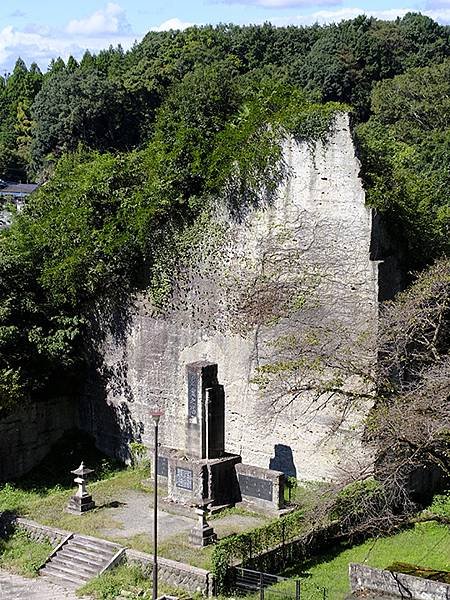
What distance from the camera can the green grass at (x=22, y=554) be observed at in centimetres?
1805

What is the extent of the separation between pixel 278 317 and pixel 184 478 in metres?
4.24

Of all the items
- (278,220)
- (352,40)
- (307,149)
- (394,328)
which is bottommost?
(394,328)

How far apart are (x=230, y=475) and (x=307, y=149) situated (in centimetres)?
743

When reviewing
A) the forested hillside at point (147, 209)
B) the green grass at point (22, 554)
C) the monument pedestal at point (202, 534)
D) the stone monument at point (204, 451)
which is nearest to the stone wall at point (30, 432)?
the forested hillside at point (147, 209)

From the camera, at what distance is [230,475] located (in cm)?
2022

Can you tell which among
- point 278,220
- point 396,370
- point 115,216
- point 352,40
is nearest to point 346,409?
point 396,370

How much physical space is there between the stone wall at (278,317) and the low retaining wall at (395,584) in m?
4.37

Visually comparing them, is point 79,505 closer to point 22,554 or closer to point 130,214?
point 22,554

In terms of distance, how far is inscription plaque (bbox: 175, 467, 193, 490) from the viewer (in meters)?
19.8

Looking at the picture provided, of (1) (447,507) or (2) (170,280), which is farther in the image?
(2) (170,280)

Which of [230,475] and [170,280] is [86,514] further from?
[170,280]

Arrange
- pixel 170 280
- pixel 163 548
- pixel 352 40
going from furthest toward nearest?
1. pixel 352 40
2. pixel 170 280
3. pixel 163 548

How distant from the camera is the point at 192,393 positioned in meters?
20.2

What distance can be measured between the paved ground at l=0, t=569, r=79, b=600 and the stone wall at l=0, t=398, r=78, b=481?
516 centimetres
